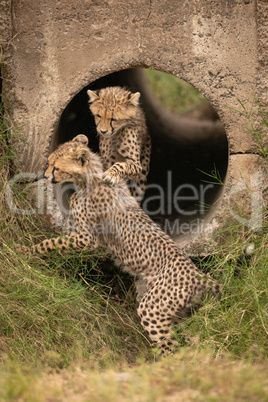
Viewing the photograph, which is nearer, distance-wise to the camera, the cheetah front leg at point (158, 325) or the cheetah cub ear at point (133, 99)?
the cheetah front leg at point (158, 325)

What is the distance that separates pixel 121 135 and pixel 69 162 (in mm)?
710

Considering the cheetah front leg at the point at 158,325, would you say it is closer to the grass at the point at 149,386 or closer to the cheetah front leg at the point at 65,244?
the cheetah front leg at the point at 65,244

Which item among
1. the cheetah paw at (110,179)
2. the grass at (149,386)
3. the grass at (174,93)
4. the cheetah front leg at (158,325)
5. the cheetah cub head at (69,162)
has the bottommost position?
the cheetah front leg at (158,325)

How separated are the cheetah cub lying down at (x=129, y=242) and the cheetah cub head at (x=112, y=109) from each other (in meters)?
0.22

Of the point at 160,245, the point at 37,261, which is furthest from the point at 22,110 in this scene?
the point at 160,245

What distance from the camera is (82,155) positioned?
4.99 meters

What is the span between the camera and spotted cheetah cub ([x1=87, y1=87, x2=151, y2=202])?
5.12m

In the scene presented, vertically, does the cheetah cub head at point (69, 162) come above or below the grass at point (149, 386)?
above

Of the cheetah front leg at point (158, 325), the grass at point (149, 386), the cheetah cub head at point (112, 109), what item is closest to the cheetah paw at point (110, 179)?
the cheetah cub head at point (112, 109)

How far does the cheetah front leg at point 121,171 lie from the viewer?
4989 mm

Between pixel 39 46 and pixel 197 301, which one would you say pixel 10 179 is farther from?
pixel 197 301

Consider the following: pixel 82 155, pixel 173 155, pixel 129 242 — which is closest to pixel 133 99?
pixel 82 155

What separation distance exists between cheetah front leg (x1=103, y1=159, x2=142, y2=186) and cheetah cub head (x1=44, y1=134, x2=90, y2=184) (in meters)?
0.21

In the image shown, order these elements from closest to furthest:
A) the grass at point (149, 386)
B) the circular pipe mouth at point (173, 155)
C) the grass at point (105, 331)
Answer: the grass at point (149, 386)
the grass at point (105, 331)
the circular pipe mouth at point (173, 155)
